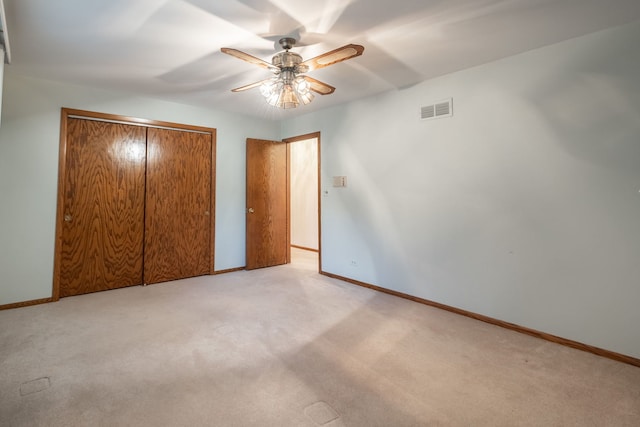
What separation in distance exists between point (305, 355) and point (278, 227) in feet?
10.1

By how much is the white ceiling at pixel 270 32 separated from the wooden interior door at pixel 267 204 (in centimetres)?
176

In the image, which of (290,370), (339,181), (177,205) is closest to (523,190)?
(339,181)

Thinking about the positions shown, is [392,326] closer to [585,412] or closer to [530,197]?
[585,412]

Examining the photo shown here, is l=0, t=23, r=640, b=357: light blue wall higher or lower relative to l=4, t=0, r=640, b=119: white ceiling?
lower

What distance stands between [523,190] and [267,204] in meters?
3.60

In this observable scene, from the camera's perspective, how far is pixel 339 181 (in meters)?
4.37

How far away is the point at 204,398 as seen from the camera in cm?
179

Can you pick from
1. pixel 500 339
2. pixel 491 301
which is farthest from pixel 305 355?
pixel 491 301

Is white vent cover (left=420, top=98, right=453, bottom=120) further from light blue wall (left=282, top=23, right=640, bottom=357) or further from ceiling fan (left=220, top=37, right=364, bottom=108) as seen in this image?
ceiling fan (left=220, top=37, right=364, bottom=108)

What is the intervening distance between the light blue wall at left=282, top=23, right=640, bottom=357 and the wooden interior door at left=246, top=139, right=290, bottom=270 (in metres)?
1.77

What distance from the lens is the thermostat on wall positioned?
4.30 meters

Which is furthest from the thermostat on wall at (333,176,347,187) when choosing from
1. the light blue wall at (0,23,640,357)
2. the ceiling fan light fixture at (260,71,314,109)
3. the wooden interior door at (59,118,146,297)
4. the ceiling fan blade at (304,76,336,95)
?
the wooden interior door at (59,118,146,297)

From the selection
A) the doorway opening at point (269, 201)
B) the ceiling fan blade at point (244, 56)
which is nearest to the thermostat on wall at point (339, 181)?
the doorway opening at point (269, 201)

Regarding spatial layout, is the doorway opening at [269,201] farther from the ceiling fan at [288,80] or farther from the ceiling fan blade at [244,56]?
the ceiling fan blade at [244,56]
